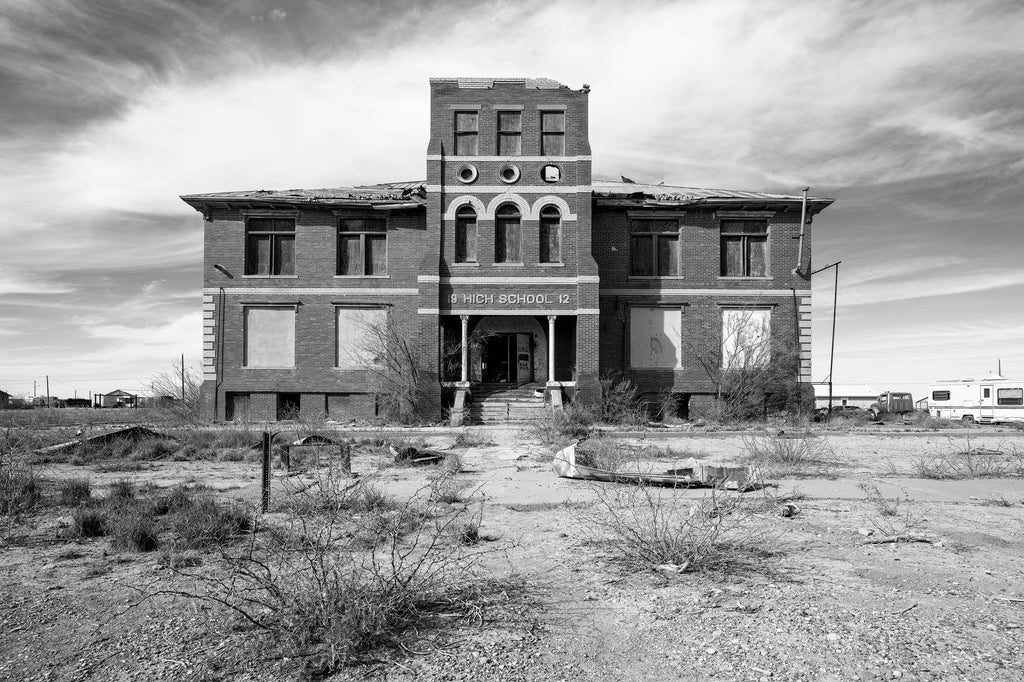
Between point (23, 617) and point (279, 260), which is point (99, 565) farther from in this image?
point (279, 260)

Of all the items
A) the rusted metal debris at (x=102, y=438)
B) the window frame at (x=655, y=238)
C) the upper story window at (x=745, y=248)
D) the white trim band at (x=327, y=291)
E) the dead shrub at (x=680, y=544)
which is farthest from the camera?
the upper story window at (x=745, y=248)

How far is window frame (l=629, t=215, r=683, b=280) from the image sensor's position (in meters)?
27.1

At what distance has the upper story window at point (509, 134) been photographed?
2583 cm

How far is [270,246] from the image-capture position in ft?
88.5

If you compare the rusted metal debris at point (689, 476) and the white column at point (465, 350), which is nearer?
the rusted metal debris at point (689, 476)

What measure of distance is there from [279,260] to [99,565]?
74.0 ft

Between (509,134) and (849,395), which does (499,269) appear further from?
(849,395)

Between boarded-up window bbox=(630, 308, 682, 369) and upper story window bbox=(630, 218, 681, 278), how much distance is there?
5.10 feet

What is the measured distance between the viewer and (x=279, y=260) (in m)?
27.1

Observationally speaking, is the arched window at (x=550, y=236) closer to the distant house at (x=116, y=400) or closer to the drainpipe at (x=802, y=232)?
the drainpipe at (x=802, y=232)

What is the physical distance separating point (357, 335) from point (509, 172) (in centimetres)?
854

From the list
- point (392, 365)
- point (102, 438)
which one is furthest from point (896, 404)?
point (102, 438)

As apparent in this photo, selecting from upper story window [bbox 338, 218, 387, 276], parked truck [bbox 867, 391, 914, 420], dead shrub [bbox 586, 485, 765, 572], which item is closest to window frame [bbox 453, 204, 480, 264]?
upper story window [bbox 338, 218, 387, 276]

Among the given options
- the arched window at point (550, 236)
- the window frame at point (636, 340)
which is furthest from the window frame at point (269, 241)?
the window frame at point (636, 340)
